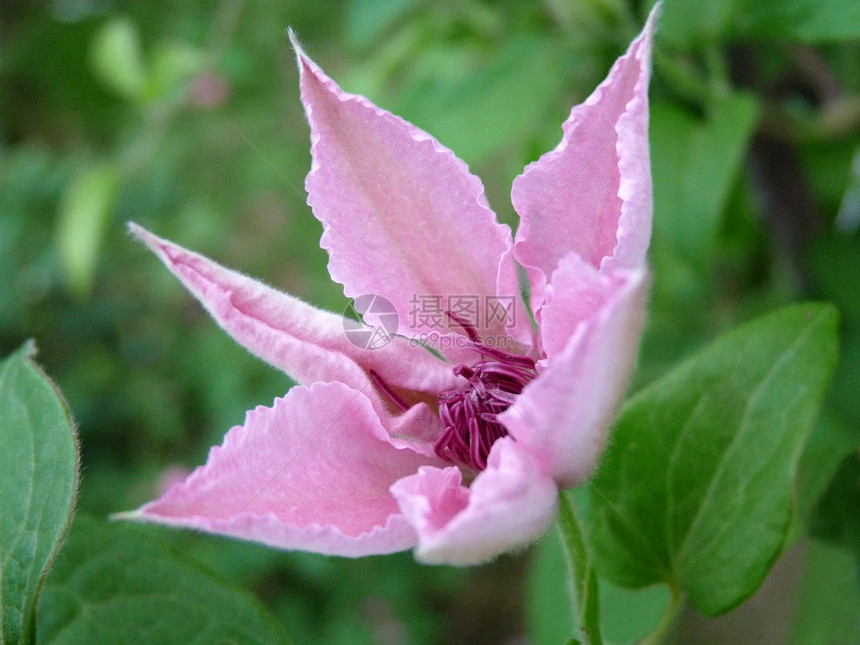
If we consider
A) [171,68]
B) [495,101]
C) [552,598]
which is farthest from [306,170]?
[552,598]

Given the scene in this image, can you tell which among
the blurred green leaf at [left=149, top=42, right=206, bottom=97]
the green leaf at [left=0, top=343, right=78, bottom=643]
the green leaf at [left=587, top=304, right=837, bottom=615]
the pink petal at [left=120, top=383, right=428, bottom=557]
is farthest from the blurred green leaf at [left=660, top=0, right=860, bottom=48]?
the blurred green leaf at [left=149, top=42, right=206, bottom=97]

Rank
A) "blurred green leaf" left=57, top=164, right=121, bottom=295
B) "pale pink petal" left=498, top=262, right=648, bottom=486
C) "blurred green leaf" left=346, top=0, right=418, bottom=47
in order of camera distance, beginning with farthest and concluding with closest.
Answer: "blurred green leaf" left=57, top=164, right=121, bottom=295 < "blurred green leaf" left=346, top=0, right=418, bottom=47 < "pale pink petal" left=498, top=262, right=648, bottom=486

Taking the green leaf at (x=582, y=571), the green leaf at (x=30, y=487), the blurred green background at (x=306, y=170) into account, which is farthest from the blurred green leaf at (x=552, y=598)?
the green leaf at (x=30, y=487)

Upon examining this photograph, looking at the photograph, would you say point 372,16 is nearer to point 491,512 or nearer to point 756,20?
point 756,20

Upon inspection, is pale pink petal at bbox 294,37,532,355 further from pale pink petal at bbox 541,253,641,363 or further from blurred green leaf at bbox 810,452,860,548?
blurred green leaf at bbox 810,452,860,548

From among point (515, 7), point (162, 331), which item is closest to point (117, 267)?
point (162, 331)

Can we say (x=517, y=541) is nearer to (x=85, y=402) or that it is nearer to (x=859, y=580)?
(x=859, y=580)
